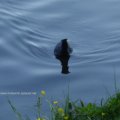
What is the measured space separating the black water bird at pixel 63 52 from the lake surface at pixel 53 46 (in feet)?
0.34

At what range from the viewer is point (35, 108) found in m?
9.10

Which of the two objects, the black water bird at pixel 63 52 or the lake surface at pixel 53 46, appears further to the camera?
the black water bird at pixel 63 52

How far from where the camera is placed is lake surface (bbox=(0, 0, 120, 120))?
385 inches

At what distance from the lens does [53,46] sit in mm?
11602

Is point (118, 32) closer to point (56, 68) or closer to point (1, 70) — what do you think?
point (56, 68)

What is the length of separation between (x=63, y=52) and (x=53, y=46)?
2.22 feet

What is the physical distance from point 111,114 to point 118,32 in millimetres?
4366

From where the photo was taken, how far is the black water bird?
10.7 m

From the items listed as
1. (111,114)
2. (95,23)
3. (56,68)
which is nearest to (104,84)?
(56,68)

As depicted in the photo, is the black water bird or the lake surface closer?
the lake surface

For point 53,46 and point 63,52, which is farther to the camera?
point 53,46

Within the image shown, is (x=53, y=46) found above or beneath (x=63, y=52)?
above

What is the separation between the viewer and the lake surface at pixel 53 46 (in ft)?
32.1

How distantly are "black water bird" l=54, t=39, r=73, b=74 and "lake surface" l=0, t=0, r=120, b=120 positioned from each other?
103mm
